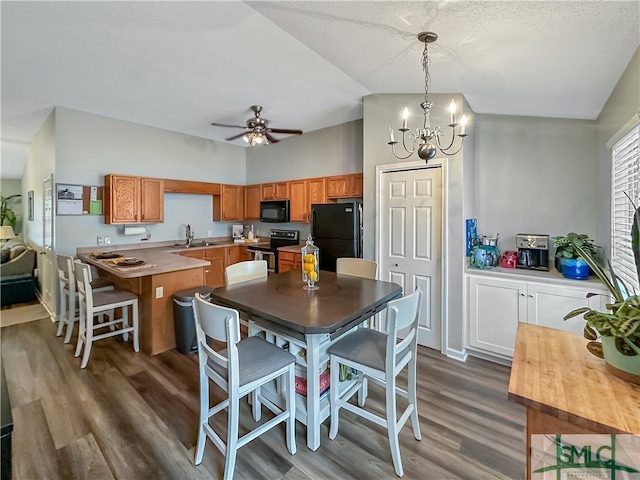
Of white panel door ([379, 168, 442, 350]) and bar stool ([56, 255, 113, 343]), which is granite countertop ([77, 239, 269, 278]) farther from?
white panel door ([379, 168, 442, 350])

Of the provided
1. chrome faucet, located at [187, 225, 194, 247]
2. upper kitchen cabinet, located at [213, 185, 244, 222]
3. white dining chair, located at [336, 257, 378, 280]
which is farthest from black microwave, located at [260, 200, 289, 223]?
white dining chair, located at [336, 257, 378, 280]

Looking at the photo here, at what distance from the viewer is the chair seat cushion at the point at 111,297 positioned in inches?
119

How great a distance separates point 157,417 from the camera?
6.89 feet

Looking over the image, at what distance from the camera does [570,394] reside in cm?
99

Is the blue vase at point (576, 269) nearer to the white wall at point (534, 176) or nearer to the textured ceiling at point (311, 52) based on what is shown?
the white wall at point (534, 176)

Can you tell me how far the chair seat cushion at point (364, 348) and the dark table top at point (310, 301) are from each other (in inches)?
5.2

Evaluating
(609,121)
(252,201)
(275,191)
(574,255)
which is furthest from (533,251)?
(252,201)

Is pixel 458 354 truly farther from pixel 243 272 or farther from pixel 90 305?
pixel 90 305

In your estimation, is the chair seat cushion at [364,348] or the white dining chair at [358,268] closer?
the chair seat cushion at [364,348]

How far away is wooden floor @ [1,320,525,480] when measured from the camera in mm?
1673

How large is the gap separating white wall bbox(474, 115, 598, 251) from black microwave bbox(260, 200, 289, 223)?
2979 millimetres

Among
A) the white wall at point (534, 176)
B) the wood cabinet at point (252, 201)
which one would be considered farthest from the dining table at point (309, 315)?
the wood cabinet at point (252, 201)

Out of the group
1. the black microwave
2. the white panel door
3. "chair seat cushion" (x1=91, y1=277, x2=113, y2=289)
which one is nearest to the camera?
the white panel door

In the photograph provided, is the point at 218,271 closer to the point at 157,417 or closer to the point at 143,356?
the point at 143,356
